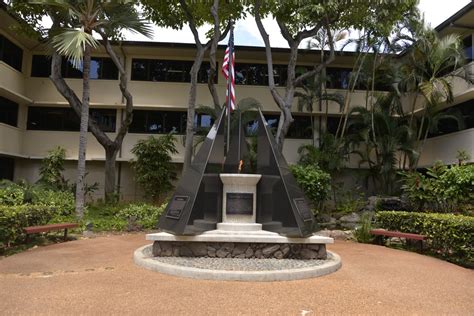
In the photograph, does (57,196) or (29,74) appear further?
(29,74)

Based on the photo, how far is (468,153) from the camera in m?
17.4

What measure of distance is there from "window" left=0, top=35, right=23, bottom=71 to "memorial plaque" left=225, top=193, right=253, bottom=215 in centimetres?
1540

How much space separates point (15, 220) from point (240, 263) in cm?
542

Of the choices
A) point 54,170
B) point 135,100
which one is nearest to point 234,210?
point 54,170

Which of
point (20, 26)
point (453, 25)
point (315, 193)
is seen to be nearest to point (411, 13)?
point (453, 25)

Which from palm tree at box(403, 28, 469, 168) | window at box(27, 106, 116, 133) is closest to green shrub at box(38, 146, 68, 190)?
window at box(27, 106, 116, 133)

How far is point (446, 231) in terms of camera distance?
9734 mm

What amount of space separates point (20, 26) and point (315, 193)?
13550 millimetres

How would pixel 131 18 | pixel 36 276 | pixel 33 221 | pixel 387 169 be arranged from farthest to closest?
pixel 387 169, pixel 131 18, pixel 33 221, pixel 36 276

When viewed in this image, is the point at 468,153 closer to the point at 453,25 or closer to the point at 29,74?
the point at 453,25

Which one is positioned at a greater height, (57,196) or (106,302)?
(57,196)

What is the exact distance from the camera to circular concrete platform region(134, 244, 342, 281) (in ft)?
22.3

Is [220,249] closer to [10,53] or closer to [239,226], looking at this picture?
[239,226]

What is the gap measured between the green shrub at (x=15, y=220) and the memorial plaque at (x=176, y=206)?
3.69m
